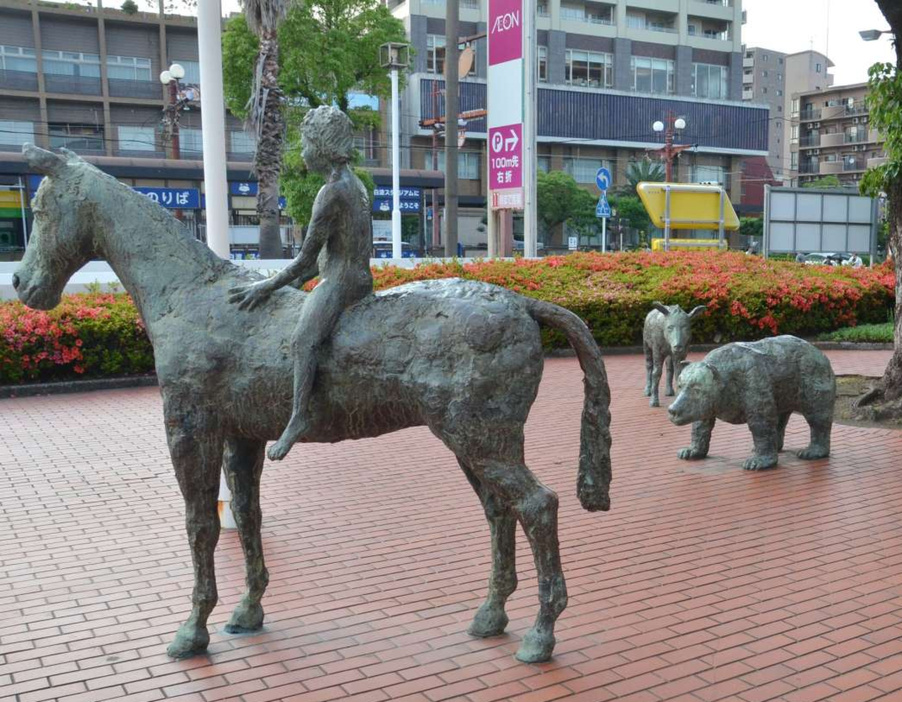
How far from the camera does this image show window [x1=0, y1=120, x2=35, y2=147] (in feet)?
133

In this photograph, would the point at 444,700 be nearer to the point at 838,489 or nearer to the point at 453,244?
the point at 838,489

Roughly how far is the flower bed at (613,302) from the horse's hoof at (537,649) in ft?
30.9

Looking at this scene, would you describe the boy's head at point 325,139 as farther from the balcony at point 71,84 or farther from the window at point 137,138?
the balcony at point 71,84

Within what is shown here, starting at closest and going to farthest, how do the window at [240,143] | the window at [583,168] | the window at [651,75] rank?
the window at [240,143]
the window at [583,168]
the window at [651,75]

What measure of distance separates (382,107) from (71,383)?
38549mm

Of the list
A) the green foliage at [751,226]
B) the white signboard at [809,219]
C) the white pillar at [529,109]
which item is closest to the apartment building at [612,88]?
the green foliage at [751,226]

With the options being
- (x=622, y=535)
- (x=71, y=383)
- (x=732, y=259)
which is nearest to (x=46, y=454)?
(x=71, y=383)

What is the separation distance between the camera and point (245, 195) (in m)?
40.4

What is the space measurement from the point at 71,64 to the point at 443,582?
44993 millimetres

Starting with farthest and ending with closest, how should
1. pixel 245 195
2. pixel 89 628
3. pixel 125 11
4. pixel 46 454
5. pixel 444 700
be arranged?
pixel 125 11 < pixel 245 195 < pixel 46 454 < pixel 89 628 < pixel 444 700

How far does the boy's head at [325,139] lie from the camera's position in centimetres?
374

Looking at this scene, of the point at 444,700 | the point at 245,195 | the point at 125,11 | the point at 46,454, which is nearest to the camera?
the point at 444,700

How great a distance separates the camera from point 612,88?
54.0 meters

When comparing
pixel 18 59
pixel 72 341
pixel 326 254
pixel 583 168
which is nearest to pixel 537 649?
pixel 326 254
